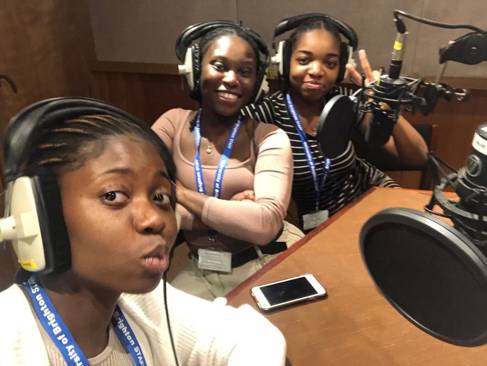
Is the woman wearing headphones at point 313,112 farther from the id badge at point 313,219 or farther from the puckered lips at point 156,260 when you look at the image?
the puckered lips at point 156,260

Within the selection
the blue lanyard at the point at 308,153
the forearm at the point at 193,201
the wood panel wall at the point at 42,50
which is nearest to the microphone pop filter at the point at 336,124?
the forearm at the point at 193,201

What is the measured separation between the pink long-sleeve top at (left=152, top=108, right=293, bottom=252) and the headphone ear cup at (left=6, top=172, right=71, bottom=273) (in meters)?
0.74

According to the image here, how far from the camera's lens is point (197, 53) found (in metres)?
1.47

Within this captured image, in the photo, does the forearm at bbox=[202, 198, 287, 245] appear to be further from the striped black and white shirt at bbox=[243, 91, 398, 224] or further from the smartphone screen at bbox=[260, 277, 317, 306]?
the striped black and white shirt at bbox=[243, 91, 398, 224]

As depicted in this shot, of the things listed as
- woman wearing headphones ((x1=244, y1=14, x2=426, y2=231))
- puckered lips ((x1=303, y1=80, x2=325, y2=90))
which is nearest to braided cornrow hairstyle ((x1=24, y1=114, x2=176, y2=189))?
woman wearing headphones ((x1=244, y1=14, x2=426, y2=231))

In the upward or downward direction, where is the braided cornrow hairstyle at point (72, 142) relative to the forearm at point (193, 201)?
upward

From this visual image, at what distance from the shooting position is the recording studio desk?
38.4 inches

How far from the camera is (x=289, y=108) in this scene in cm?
180

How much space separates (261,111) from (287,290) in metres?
0.88

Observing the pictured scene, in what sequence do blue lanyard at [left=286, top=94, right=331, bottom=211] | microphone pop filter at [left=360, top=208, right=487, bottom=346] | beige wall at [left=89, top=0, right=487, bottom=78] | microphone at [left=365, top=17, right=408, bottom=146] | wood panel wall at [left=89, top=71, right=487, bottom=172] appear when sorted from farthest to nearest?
1. wood panel wall at [left=89, top=71, right=487, bottom=172]
2. beige wall at [left=89, top=0, right=487, bottom=78]
3. blue lanyard at [left=286, top=94, right=331, bottom=211]
4. microphone at [left=365, top=17, right=408, bottom=146]
5. microphone pop filter at [left=360, top=208, right=487, bottom=346]

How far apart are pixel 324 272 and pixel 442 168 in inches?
21.7

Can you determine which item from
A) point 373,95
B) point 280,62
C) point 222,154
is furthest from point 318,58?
point 373,95

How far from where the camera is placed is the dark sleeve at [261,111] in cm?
183

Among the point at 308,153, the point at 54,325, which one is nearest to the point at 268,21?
the point at 308,153
